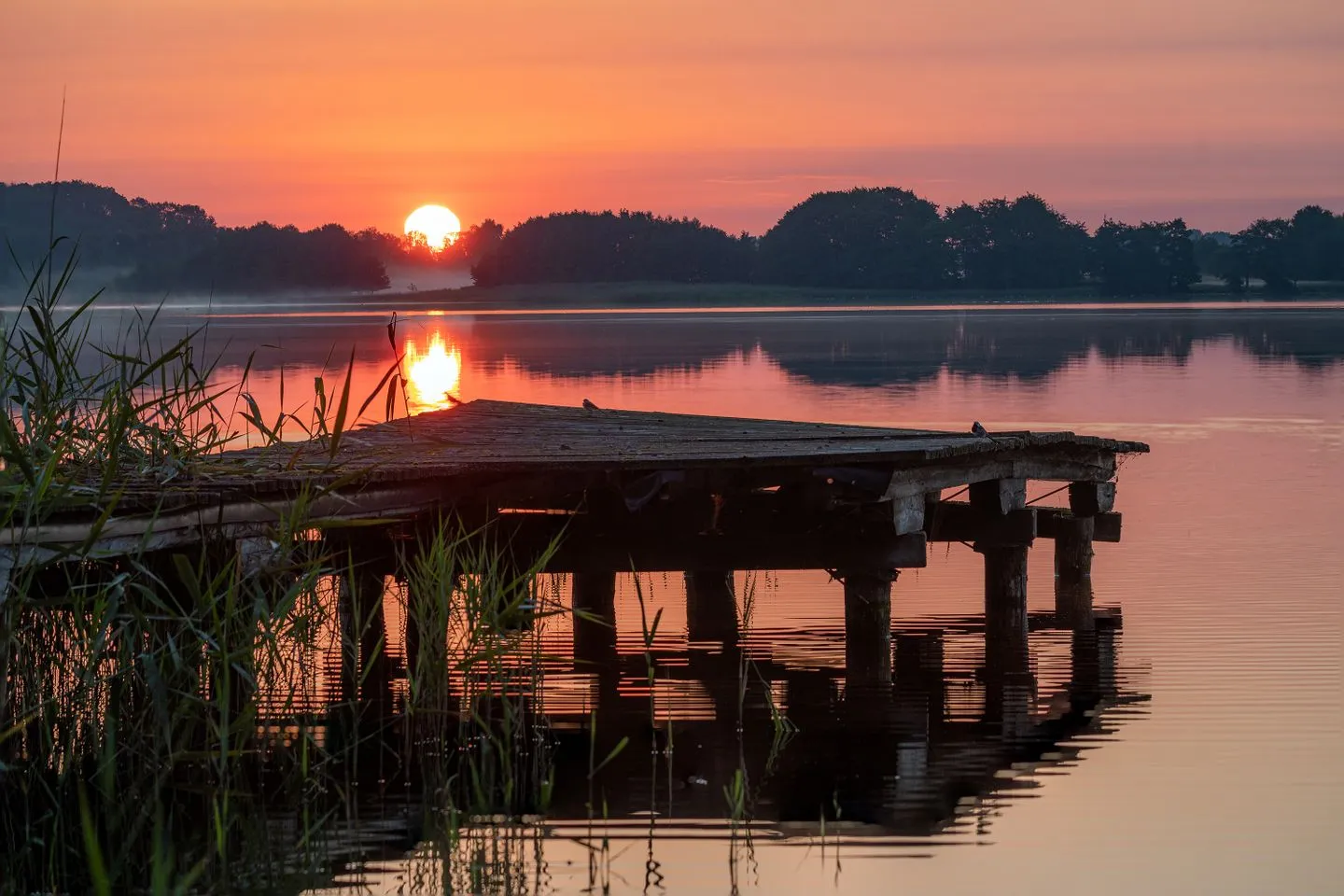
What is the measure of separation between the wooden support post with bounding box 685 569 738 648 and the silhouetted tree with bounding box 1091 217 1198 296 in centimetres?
12387

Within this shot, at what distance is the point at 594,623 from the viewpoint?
10.6 metres

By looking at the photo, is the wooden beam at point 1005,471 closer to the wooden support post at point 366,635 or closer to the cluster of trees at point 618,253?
the wooden support post at point 366,635

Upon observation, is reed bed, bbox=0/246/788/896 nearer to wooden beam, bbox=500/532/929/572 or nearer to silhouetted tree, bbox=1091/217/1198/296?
wooden beam, bbox=500/532/929/572

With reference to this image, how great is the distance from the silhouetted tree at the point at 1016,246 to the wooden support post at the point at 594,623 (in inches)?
4908

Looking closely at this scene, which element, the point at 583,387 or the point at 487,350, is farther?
the point at 487,350

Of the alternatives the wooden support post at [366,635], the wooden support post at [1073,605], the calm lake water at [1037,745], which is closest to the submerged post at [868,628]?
the calm lake water at [1037,745]

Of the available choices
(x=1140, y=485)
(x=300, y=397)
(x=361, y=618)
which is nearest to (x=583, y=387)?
(x=300, y=397)

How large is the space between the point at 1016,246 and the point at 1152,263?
9.52 m

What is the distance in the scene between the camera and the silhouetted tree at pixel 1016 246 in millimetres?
132550

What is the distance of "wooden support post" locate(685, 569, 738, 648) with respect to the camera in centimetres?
1091

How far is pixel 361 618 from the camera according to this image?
9859mm

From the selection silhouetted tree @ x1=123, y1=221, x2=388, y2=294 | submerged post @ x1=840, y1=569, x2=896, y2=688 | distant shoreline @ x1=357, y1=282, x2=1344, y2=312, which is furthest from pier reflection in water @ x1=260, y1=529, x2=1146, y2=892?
silhouetted tree @ x1=123, y1=221, x2=388, y2=294

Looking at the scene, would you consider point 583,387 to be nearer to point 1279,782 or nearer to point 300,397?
point 300,397

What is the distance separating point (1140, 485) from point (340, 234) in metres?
138
